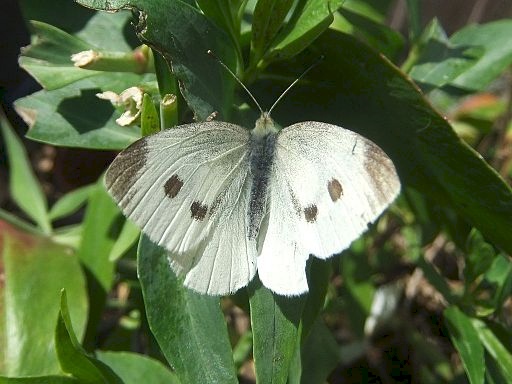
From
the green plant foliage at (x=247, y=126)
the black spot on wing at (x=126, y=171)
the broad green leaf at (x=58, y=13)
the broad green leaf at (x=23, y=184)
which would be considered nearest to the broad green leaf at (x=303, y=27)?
the green plant foliage at (x=247, y=126)

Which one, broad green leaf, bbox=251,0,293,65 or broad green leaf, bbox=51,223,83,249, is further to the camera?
broad green leaf, bbox=51,223,83,249

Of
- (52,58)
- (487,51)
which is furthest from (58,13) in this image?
(487,51)

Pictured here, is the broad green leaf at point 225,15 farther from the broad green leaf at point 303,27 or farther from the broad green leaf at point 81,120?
the broad green leaf at point 81,120

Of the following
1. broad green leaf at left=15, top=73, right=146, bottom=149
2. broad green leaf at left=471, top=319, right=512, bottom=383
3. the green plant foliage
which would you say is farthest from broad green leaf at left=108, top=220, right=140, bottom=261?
broad green leaf at left=471, top=319, right=512, bottom=383

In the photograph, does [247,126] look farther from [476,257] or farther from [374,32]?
[476,257]

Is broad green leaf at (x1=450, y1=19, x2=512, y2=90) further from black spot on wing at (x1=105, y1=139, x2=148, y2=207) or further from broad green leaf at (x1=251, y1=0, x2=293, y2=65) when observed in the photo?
black spot on wing at (x1=105, y1=139, x2=148, y2=207)
